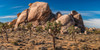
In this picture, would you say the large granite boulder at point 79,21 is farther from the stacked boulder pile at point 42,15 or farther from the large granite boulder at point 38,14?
the large granite boulder at point 38,14

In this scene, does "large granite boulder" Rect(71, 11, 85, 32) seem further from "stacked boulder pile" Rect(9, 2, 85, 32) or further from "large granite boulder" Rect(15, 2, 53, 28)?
"large granite boulder" Rect(15, 2, 53, 28)

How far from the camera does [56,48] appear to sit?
2073 centimetres

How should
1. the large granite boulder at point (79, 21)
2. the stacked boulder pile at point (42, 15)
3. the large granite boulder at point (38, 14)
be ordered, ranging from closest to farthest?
the large granite boulder at point (79, 21), the stacked boulder pile at point (42, 15), the large granite boulder at point (38, 14)

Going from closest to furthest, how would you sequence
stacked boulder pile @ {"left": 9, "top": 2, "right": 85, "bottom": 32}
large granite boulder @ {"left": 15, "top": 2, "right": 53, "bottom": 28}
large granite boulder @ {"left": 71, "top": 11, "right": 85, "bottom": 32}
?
large granite boulder @ {"left": 71, "top": 11, "right": 85, "bottom": 32} < stacked boulder pile @ {"left": 9, "top": 2, "right": 85, "bottom": 32} < large granite boulder @ {"left": 15, "top": 2, "right": 53, "bottom": 28}

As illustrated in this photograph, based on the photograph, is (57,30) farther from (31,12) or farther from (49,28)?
(31,12)

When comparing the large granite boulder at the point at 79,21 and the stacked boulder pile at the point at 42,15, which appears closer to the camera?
the large granite boulder at the point at 79,21

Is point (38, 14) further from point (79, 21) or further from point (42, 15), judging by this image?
point (79, 21)

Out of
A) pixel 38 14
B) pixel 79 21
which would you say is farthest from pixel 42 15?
pixel 79 21

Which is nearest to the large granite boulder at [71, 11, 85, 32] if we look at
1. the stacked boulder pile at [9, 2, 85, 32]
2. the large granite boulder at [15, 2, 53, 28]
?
the stacked boulder pile at [9, 2, 85, 32]

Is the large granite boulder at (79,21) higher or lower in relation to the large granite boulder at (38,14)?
lower

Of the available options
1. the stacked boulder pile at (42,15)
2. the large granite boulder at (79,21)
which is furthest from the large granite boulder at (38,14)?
the large granite boulder at (79,21)

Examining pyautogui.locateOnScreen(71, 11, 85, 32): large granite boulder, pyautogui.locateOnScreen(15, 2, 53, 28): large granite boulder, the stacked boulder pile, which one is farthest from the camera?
pyautogui.locateOnScreen(15, 2, 53, 28): large granite boulder

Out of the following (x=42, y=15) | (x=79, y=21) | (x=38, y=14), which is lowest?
(x=79, y=21)

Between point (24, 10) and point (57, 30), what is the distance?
53842 millimetres
